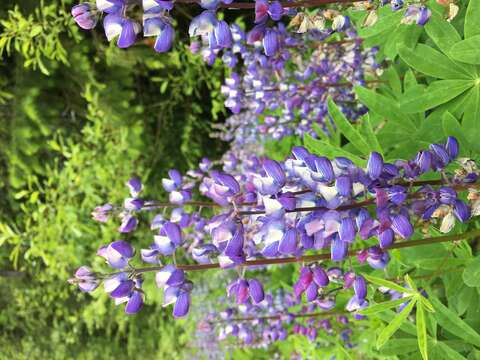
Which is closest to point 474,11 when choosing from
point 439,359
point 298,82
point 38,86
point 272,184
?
point 272,184

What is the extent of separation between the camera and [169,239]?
1215 mm

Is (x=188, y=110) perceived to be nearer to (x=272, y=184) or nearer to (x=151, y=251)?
(x=151, y=251)

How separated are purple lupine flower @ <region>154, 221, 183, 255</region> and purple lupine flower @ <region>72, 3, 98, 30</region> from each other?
494 millimetres

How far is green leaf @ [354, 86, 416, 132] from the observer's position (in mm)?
1656

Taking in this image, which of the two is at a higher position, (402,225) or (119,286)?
(402,225)

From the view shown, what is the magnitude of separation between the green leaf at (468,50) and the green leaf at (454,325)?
738mm

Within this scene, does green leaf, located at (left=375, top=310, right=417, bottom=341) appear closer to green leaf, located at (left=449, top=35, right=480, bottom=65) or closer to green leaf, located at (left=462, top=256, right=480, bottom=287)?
green leaf, located at (left=462, top=256, right=480, bottom=287)

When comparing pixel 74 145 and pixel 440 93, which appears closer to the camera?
pixel 440 93

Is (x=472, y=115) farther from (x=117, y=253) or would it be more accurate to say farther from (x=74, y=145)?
(x=74, y=145)

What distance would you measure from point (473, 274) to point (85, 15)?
1153 millimetres

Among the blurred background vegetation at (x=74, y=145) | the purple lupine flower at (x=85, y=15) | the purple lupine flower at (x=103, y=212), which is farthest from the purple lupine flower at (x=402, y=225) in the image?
the blurred background vegetation at (x=74, y=145)

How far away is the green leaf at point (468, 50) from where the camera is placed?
1319mm

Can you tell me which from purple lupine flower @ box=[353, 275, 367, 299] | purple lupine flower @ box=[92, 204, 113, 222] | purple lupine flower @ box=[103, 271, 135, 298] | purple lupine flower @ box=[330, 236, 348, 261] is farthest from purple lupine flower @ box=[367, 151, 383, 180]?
purple lupine flower @ box=[92, 204, 113, 222]

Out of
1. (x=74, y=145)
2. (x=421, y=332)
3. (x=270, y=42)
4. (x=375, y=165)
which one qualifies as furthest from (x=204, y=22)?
(x=74, y=145)
